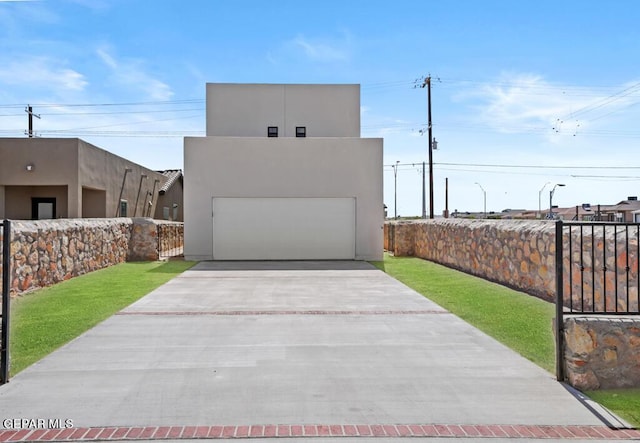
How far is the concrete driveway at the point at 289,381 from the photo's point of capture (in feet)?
12.7

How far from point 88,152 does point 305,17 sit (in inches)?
466

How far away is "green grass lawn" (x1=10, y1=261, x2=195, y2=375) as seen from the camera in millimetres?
6160

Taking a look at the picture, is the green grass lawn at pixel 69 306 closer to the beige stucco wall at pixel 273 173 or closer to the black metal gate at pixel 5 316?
the black metal gate at pixel 5 316

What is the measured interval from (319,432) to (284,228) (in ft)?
46.0

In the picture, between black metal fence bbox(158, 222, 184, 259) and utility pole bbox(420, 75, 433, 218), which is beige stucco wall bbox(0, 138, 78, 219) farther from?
utility pole bbox(420, 75, 433, 218)

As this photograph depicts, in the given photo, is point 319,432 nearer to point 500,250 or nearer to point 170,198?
point 500,250

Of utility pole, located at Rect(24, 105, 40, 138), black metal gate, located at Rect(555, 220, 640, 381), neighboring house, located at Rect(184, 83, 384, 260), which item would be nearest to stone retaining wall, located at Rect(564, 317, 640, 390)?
black metal gate, located at Rect(555, 220, 640, 381)

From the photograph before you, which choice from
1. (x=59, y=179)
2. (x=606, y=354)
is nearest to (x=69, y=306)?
(x=606, y=354)

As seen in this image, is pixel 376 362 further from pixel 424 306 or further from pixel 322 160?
pixel 322 160

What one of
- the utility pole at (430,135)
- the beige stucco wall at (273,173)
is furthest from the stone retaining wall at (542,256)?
the utility pole at (430,135)

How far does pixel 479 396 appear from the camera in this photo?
444 cm

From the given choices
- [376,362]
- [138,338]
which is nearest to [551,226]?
[376,362]

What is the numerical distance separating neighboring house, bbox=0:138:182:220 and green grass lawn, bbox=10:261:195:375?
5632mm

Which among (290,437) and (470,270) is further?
(470,270)
